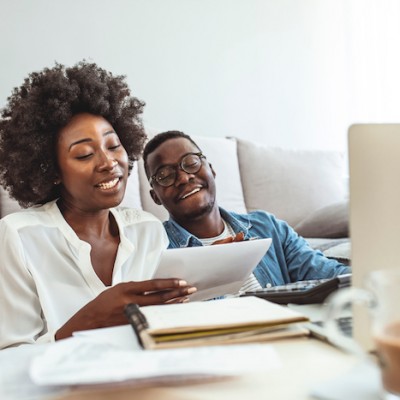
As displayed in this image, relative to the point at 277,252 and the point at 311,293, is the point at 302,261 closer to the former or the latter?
the point at 277,252

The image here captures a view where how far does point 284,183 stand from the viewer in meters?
2.86

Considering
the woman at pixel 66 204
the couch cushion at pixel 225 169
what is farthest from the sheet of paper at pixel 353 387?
the couch cushion at pixel 225 169

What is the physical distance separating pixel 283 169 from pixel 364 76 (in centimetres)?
106

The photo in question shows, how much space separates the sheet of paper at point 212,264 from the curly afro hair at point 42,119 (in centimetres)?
59

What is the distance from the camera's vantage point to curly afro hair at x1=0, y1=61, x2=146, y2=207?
1.56 metres

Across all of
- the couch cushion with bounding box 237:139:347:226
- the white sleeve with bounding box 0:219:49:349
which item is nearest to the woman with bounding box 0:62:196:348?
the white sleeve with bounding box 0:219:49:349

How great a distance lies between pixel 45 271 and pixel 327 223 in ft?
A: 4.71

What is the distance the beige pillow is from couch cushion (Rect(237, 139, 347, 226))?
17 centimetres

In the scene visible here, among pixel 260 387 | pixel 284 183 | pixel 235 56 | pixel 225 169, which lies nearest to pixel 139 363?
pixel 260 387

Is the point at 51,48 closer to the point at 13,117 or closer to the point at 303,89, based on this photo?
the point at 13,117

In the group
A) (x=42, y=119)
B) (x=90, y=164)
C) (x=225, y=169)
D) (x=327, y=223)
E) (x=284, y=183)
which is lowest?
(x=327, y=223)

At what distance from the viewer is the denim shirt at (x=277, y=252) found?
1643mm

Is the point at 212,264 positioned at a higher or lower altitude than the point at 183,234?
higher

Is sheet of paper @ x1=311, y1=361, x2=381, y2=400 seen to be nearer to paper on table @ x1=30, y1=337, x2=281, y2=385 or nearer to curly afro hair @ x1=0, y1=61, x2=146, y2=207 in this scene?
paper on table @ x1=30, y1=337, x2=281, y2=385
